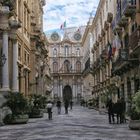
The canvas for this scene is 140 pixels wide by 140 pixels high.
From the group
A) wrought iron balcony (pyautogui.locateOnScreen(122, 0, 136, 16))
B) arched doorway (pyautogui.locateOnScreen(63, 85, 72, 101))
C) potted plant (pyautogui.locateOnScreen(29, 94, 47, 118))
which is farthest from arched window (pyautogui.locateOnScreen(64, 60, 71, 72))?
wrought iron balcony (pyautogui.locateOnScreen(122, 0, 136, 16))

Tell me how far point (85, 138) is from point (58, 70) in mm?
111355

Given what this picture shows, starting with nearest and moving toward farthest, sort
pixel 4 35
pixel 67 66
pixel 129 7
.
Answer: pixel 129 7 → pixel 4 35 → pixel 67 66

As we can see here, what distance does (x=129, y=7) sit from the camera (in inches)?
1331

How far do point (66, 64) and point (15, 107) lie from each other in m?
101

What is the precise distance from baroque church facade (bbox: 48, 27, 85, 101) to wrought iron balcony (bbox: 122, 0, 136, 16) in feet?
294

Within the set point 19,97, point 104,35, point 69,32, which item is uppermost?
point 69,32

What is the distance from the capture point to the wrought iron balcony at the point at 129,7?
33531mm

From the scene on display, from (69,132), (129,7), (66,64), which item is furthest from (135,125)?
(66,64)

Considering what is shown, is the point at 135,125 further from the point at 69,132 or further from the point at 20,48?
the point at 20,48

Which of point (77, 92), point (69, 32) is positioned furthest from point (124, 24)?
point (69, 32)

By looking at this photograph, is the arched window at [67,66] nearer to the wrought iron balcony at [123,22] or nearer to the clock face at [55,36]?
the clock face at [55,36]

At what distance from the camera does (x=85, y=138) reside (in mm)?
17984

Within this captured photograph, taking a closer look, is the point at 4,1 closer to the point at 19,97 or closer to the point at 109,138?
the point at 19,97

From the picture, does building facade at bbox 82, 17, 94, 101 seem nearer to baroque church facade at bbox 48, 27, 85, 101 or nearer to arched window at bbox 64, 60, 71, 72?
baroque church facade at bbox 48, 27, 85, 101
